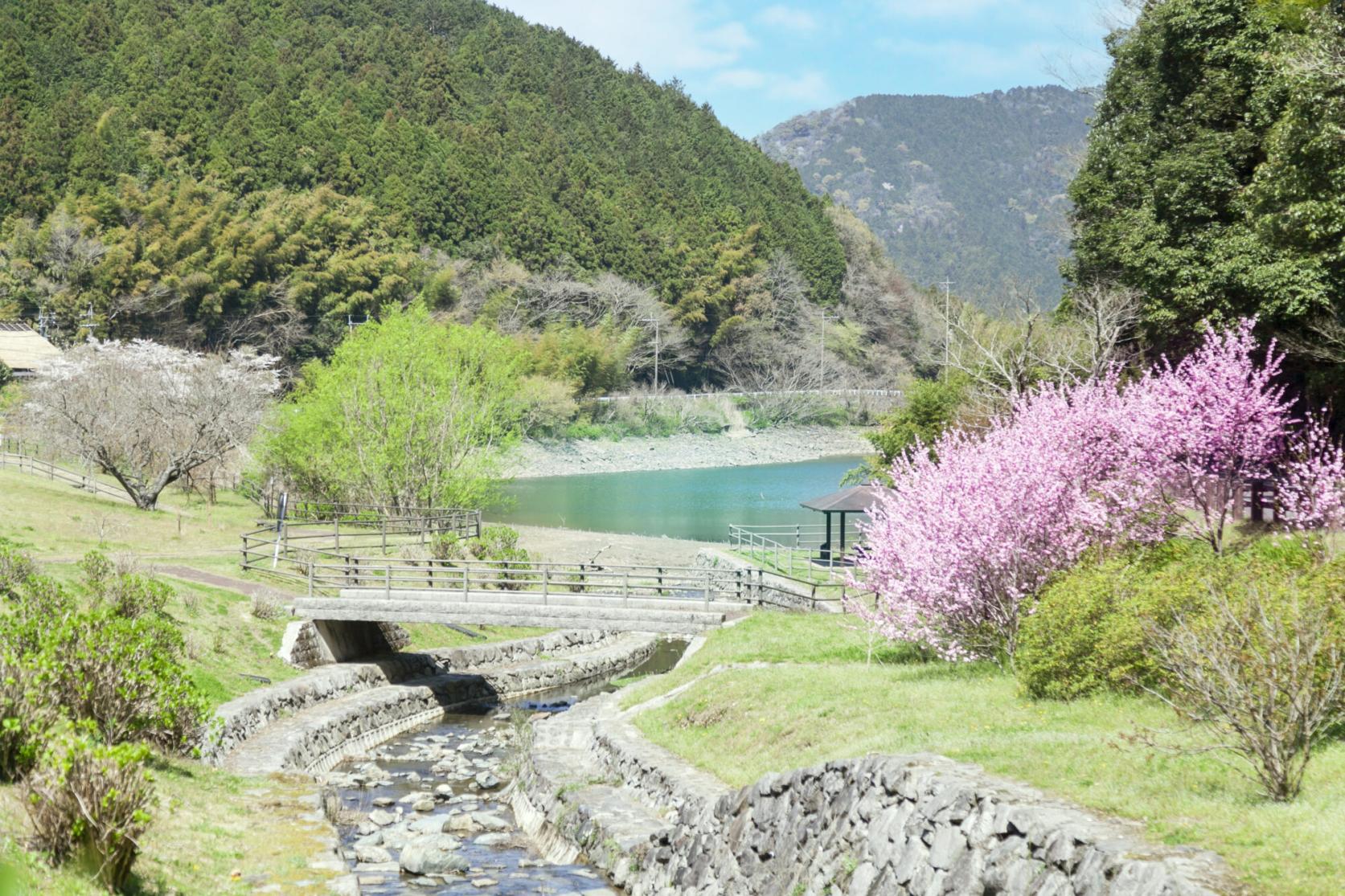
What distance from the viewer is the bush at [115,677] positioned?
43.9 feet

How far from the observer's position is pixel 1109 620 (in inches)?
572

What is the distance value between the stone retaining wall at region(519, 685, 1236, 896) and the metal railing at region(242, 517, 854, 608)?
414 inches

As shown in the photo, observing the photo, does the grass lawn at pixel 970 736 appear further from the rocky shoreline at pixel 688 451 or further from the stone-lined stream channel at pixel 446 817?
the rocky shoreline at pixel 688 451

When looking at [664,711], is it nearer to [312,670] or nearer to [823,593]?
[312,670]

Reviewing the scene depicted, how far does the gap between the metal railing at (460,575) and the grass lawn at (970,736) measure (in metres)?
3.43

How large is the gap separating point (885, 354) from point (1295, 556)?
409ft

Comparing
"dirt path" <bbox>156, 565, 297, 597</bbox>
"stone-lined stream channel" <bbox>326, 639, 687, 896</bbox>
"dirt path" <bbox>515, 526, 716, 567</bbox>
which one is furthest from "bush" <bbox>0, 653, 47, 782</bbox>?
"dirt path" <bbox>515, 526, 716, 567</bbox>

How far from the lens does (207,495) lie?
48.5 meters

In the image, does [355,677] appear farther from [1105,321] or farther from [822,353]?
[822,353]

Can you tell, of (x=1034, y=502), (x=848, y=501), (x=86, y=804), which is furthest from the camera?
(x=848, y=501)

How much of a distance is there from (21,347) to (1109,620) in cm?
6755

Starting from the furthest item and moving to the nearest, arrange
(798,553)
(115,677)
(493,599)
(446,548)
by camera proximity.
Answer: (798,553), (446,548), (493,599), (115,677)

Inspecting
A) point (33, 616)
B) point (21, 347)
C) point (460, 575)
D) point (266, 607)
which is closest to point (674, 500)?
point (21, 347)

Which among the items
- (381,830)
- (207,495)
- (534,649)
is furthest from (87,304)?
(381,830)
